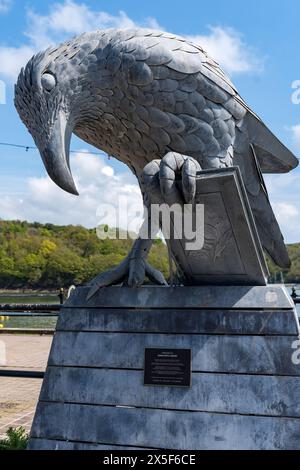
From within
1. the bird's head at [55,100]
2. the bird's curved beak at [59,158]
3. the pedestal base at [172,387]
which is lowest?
the pedestal base at [172,387]

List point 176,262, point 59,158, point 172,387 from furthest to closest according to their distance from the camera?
point 59,158 → point 176,262 → point 172,387

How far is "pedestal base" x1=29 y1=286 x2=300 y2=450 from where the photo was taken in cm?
237

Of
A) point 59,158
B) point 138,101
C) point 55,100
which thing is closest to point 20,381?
point 59,158

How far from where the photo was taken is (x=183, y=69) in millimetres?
2908

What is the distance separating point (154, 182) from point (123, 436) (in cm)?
137

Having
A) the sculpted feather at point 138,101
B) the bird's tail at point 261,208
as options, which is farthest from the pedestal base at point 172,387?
the sculpted feather at point 138,101

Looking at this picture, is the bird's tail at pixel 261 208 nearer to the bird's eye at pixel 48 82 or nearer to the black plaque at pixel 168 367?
the black plaque at pixel 168 367

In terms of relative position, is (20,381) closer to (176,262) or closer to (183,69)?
(176,262)

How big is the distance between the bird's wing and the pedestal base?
1.16 metres

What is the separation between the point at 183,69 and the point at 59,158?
966 millimetres

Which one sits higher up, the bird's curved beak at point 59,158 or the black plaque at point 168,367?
the bird's curved beak at point 59,158

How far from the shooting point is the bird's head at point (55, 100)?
2914mm

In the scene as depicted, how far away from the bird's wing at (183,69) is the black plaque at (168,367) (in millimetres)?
1397
